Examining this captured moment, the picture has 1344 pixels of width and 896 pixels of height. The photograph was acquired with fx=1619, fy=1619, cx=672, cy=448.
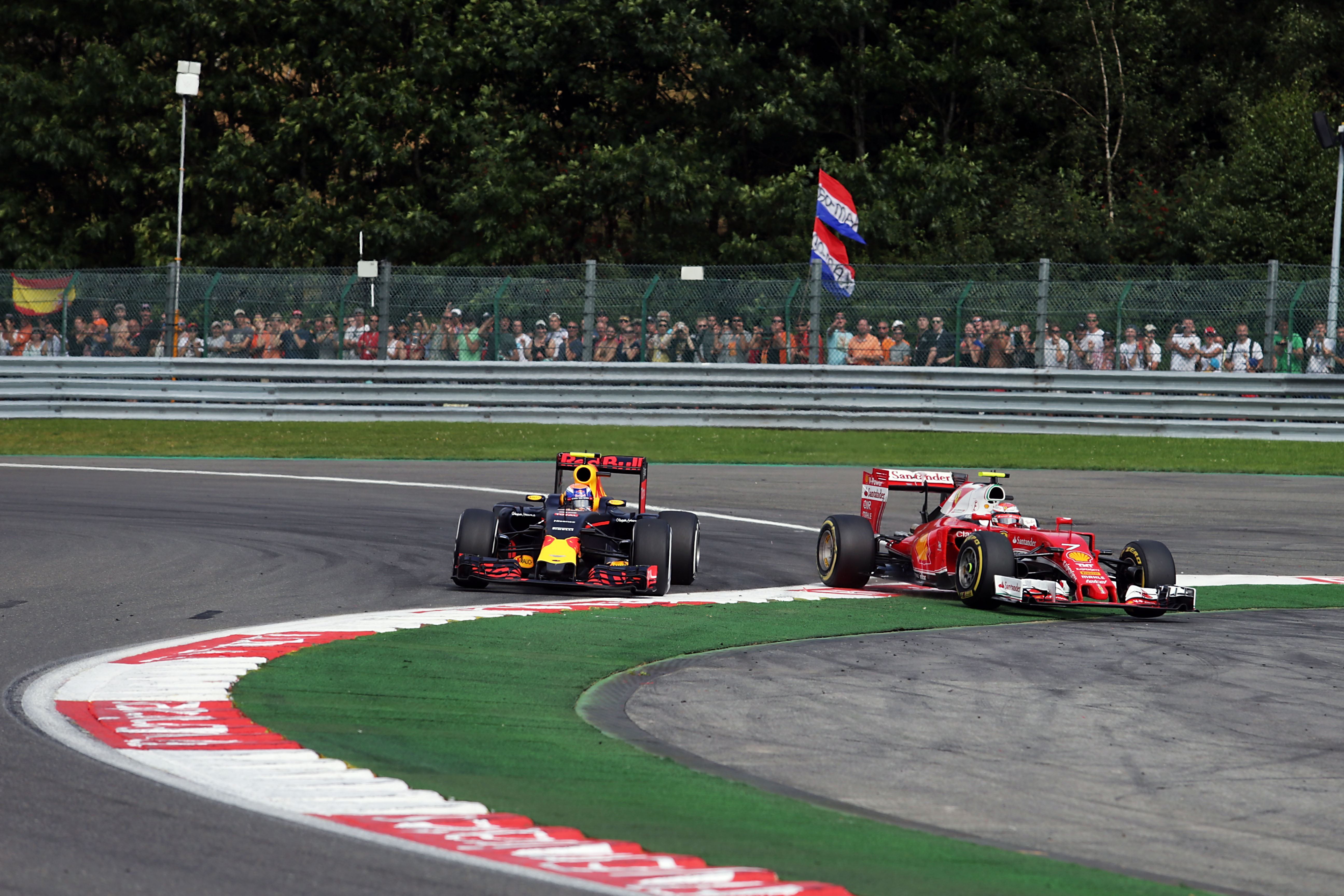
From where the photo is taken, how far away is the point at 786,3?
3531cm

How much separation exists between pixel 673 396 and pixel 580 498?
11.9 metres

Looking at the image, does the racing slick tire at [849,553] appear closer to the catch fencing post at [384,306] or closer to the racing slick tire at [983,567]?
the racing slick tire at [983,567]

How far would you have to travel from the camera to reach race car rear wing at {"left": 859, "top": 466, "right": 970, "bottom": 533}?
12.3 m

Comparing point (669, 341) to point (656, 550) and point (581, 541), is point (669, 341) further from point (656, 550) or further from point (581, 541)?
point (656, 550)

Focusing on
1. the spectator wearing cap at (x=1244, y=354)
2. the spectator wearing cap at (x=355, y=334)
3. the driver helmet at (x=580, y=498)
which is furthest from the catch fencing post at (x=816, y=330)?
the driver helmet at (x=580, y=498)

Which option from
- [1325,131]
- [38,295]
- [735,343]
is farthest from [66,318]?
[1325,131]

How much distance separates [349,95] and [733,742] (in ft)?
96.2

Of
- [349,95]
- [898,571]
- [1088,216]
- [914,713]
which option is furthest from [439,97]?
[914,713]

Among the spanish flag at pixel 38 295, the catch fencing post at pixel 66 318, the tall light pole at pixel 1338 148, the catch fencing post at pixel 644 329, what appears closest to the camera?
the catch fencing post at pixel 644 329

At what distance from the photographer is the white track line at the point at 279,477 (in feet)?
57.4

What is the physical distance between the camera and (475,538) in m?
11.2

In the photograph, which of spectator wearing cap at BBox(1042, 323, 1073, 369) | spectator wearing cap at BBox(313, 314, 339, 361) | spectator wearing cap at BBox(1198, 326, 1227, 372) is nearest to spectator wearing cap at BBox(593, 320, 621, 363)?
spectator wearing cap at BBox(313, 314, 339, 361)

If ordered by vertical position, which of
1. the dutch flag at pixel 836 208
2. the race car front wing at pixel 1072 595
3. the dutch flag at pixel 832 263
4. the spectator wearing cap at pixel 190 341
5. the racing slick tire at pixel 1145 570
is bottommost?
the race car front wing at pixel 1072 595

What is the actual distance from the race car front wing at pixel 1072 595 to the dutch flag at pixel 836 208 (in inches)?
613
